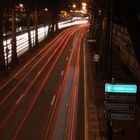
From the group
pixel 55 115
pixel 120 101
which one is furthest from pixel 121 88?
pixel 55 115

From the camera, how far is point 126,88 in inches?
520

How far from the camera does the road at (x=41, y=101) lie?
23.1 meters

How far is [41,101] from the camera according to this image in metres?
29.9

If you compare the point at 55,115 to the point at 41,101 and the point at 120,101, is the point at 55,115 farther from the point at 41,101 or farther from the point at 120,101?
the point at 120,101

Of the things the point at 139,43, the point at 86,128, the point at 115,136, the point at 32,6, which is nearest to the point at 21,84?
the point at 86,128

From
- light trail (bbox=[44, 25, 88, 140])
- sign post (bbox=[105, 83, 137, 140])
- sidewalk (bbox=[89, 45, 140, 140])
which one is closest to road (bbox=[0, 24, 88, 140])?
light trail (bbox=[44, 25, 88, 140])

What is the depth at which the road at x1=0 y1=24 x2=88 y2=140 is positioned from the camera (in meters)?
23.1

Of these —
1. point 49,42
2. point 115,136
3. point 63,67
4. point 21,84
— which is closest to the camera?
point 115,136

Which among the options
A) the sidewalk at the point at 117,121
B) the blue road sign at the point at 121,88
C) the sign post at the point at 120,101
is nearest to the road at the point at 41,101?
the sidewalk at the point at 117,121

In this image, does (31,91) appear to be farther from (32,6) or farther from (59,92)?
(32,6)

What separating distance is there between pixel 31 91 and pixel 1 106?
5128 millimetres

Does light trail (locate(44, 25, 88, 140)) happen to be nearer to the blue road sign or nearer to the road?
the road

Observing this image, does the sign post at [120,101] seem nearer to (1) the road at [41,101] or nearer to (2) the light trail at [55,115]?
(1) the road at [41,101]

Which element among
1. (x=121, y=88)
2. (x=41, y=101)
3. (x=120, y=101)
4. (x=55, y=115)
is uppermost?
(x=121, y=88)
